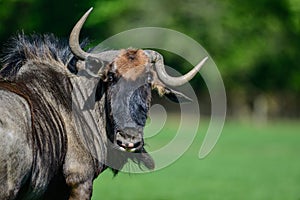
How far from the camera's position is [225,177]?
25.2m

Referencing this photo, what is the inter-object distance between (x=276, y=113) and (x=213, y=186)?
159 ft

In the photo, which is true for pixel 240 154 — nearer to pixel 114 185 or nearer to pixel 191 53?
pixel 191 53

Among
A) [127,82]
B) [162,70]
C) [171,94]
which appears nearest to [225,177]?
[171,94]

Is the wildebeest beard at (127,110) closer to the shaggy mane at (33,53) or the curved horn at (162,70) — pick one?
the curved horn at (162,70)

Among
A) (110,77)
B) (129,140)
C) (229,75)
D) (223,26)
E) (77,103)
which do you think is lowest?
(77,103)

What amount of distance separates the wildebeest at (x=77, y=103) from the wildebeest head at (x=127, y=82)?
0.03 ft

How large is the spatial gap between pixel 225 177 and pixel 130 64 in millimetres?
16656

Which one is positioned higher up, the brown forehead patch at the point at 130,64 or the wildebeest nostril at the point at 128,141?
the brown forehead patch at the point at 130,64

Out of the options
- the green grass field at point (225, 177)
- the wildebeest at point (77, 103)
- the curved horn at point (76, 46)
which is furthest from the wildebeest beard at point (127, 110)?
the green grass field at point (225, 177)

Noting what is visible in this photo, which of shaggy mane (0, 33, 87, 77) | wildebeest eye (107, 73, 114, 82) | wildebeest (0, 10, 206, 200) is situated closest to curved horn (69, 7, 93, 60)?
wildebeest (0, 10, 206, 200)

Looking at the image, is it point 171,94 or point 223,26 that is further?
point 223,26

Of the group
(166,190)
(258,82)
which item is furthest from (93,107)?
(258,82)

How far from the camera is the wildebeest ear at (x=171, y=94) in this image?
936cm

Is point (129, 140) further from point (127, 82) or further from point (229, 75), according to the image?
point (229, 75)
